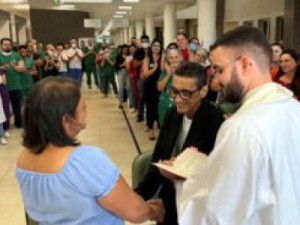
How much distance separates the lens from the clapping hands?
4.92 ft

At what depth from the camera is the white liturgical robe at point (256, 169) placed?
1.01 m

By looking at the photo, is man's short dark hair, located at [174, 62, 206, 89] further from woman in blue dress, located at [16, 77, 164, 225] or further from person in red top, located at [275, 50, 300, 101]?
person in red top, located at [275, 50, 300, 101]

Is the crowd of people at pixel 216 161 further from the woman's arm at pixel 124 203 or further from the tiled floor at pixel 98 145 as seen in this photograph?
the tiled floor at pixel 98 145

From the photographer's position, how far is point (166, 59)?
483cm

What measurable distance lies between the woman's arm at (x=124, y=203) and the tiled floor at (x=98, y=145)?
86.5 inches

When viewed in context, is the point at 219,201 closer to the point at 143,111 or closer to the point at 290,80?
the point at 290,80

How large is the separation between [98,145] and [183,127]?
3787 millimetres

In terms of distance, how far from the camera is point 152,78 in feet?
18.7

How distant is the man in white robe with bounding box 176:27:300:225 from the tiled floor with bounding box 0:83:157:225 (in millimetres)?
2530

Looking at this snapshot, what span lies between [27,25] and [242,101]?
21240 millimetres

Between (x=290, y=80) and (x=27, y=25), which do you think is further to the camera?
(x=27, y=25)

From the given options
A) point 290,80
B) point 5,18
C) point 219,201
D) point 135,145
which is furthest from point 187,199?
point 5,18

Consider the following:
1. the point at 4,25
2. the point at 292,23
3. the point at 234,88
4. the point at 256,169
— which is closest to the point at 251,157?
the point at 256,169

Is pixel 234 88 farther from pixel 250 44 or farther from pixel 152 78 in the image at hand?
pixel 152 78
